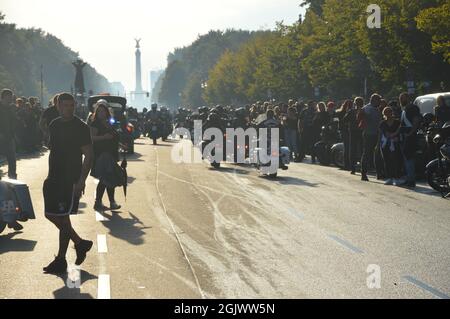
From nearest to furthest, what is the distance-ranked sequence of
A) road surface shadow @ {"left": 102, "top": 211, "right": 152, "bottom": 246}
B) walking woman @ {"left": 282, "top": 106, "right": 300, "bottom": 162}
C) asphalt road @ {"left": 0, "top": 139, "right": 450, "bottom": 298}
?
asphalt road @ {"left": 0, "top": 139, "right": 450, "bottom": 298} < road surface shadow @ {"left": 102, "top": 211, "right": 152, "bottom": 246} < walking woman @ {"left": 282, "top": 106, "right": 300, "bottom": 162}

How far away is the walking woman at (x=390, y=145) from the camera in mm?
→ 19844

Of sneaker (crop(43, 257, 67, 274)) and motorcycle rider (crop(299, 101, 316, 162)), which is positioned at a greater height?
motorcycle rider (crop(299, 101, 316, 162))

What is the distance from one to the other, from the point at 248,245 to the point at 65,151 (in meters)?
2.79

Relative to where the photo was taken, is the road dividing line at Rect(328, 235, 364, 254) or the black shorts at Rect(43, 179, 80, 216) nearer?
the black shorts at Rect(43, 179, 80, 216)

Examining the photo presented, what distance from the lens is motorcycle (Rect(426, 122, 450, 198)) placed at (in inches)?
672

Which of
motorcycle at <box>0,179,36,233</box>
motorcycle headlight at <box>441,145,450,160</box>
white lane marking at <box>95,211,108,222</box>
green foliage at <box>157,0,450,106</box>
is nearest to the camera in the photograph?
motorcycle at <box>0,179,36,233</box>

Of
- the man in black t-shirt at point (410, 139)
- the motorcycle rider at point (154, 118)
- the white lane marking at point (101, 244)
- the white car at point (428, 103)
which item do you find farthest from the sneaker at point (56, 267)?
the motorcycle rider at point (154, 118)

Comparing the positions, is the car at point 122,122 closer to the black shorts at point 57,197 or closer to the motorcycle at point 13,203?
the motorcycle at point 13,203

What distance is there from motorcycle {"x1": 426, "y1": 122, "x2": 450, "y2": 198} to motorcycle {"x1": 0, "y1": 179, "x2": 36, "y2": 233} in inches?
320

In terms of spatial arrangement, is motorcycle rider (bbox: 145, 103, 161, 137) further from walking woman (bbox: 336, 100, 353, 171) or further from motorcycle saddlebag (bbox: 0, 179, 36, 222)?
motorcycle saddlebag (bbox: 0, 179, 36, 222)

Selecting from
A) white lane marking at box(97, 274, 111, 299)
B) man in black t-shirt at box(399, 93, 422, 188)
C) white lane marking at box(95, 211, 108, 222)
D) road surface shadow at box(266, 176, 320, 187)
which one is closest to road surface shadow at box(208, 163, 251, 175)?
road surface shadow at box(266, 176, 320, 187)

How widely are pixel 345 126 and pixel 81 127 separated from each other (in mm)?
14184

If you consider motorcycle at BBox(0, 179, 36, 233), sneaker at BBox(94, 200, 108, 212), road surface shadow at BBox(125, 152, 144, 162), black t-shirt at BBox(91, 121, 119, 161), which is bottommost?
road surface shadow at BBox(125, 152, 144, 162)
